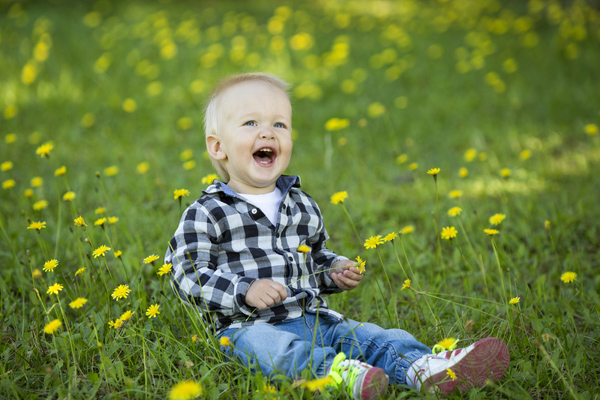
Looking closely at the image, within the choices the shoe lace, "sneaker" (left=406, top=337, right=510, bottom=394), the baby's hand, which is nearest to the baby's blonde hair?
the baby's hand

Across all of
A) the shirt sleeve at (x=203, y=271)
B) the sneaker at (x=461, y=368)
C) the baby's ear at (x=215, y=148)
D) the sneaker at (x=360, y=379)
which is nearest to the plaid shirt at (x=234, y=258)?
the shirt sleeve at (x=203, y=271)

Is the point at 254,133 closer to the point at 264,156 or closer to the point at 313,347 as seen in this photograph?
the point at 264,156

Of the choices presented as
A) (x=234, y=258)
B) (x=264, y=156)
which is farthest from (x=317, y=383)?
(x=264, y=156)

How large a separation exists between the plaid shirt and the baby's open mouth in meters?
0.12

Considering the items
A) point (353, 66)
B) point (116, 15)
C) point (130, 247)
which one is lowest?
point (130, 247)

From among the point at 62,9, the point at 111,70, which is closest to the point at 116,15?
the point at 62,9

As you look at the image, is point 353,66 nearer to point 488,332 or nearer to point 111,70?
point 111,70

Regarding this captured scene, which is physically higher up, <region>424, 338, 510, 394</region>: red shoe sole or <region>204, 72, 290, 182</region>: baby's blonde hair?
<region>204, 72, 290, 182</region>: baby's blonde hair

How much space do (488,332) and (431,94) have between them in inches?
148

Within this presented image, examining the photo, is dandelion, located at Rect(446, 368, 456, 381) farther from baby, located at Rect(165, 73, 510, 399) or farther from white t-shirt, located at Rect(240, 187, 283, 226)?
white t-shirt, located at Rect(240, 187, 283, 226)

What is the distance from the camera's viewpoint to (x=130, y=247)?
7.88 feet

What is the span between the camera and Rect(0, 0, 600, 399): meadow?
160 cm

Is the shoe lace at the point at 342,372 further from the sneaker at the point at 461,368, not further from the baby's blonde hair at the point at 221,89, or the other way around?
the baby's blonde hair at the point at 221,89

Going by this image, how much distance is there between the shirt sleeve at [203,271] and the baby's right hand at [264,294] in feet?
0.09
